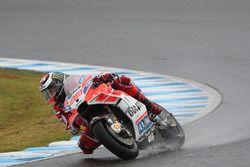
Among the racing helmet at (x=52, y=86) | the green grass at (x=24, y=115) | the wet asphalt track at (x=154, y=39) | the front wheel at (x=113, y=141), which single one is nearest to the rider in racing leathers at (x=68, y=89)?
the racing helmet at (x=52, y=86)

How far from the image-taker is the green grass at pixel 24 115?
1125 centimetres

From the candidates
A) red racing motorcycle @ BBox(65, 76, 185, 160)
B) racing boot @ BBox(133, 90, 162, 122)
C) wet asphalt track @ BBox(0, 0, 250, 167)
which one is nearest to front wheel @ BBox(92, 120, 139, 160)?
red racing motorcycle @ BBox(65, 76, 185, 160)

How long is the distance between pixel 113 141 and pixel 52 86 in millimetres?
1126

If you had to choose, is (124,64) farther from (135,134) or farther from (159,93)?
(135,134)

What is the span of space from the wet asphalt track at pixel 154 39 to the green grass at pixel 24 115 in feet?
5.49

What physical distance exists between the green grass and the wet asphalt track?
1673 mm

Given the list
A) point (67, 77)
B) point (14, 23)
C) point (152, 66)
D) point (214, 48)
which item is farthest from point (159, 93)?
point (14, 23)

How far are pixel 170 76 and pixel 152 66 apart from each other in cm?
96

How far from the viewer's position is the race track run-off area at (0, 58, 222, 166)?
382 inches

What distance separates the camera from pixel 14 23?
2039 centimetres

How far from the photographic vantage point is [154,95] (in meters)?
13.7

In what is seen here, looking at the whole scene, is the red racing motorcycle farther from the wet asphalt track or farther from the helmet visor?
the wet asphalt track

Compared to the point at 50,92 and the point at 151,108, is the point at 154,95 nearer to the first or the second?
the point at 151,108

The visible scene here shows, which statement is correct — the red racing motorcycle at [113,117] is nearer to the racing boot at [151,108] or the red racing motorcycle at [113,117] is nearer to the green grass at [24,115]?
the racing boot at [151,108]
